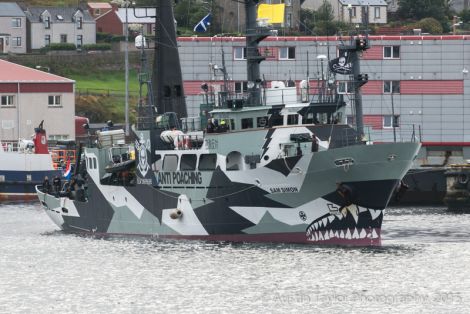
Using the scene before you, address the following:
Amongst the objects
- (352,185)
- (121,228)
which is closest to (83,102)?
(121,228)

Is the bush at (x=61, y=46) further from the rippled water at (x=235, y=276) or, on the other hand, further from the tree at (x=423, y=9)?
the rippled water at (x=235, y=276)

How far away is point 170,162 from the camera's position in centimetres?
6781

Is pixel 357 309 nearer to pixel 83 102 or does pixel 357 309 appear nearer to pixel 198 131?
pixel 198 131

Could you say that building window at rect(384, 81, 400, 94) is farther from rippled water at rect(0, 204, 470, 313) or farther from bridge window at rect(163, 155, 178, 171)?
bridge window at rect(163, 155, 178, 171)

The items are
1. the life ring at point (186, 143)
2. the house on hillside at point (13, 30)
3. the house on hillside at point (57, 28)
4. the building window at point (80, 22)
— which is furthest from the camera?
the building window at point (80, 22)

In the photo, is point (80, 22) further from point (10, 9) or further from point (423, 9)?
point (423, 9)

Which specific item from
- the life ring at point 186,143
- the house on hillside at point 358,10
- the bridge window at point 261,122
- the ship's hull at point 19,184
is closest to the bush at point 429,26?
the house on hillside at point 358,10

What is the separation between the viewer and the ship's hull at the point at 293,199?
6162 cm

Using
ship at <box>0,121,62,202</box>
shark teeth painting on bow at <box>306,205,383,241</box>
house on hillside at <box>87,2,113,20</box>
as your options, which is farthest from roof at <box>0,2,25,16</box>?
shark teeth painting on bow at <box>306,205,383,241</box>

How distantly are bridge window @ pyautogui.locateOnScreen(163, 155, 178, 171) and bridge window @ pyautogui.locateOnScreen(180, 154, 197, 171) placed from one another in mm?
522

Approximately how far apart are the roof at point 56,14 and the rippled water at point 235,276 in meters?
105

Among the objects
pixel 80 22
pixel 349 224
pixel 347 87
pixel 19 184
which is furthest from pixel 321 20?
pixel 349 224

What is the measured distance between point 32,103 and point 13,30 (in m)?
46.7

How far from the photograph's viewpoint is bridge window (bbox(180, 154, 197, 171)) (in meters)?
66.2
